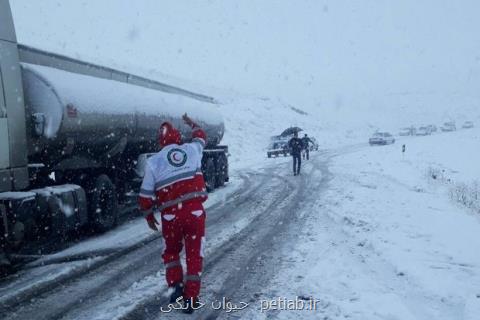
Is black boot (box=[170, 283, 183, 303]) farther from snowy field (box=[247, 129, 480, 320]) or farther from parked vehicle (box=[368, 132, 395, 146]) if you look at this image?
parked vehicle (box=[368, 132, 395, 146])

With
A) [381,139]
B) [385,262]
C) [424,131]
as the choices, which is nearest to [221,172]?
[385,262]

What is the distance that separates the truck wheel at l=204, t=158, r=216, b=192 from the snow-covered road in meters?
4.62

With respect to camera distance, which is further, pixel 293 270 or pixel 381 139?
pixel 381 139

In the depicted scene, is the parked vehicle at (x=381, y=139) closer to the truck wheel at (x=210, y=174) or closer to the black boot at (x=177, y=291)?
the truck wheel at (x=210, y=174)

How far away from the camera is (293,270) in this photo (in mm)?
6535

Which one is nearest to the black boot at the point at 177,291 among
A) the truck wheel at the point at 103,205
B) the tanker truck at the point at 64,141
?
the tanker truck at the point at 64,141

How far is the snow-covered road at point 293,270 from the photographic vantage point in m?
5.13

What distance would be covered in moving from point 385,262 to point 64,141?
18.2 ft

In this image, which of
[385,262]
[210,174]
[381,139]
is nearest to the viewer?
[385,262]

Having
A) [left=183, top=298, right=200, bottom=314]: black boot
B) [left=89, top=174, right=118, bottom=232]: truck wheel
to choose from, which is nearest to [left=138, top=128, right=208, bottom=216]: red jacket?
[left=183, top=298, right=200, bottom=314]: black boot

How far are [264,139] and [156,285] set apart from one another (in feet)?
135

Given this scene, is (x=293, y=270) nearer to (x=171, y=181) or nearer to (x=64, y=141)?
(x=171, y=181)

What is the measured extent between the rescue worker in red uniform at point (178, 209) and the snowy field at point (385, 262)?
799 mm

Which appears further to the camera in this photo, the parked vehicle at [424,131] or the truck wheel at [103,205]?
the parked vehicle at [424,131]
